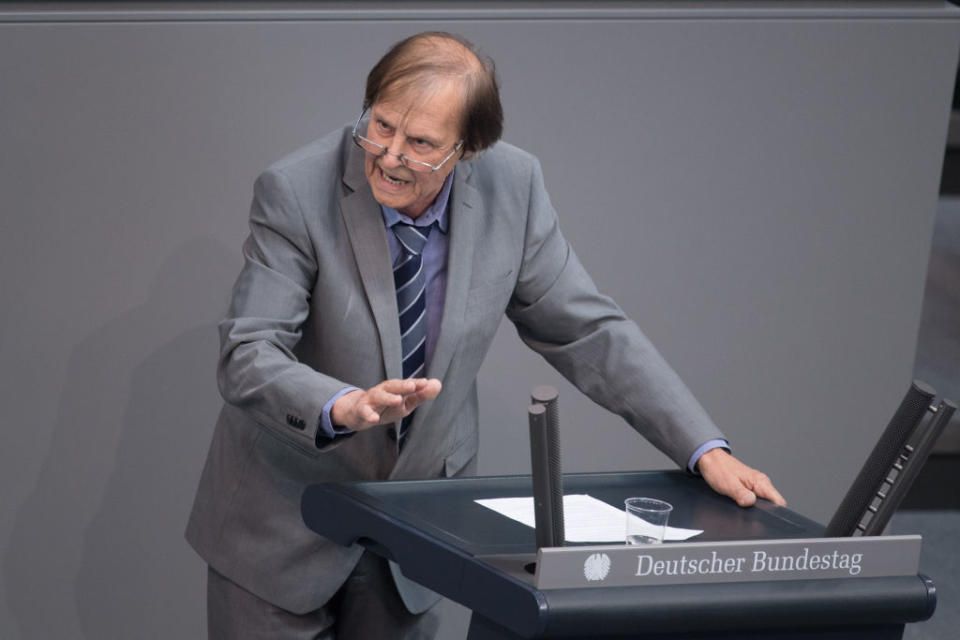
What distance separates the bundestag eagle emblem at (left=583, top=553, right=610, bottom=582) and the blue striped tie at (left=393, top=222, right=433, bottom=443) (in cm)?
66

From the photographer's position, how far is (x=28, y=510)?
10.6 feet

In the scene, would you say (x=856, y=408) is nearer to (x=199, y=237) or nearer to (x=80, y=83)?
(x=199, y=237)

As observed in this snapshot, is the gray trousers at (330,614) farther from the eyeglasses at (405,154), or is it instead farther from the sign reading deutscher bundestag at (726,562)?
the sign reading deutscher bundestag at (726,562)

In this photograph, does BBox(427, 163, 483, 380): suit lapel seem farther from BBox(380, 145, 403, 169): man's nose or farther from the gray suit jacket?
BBox(380, 145, 403, 169): man's nose

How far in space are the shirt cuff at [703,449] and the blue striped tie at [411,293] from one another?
1.53 ft

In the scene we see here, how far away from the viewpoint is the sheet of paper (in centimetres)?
184

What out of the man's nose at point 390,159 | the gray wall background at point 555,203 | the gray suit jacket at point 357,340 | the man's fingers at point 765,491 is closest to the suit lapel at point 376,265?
the gray suit jacket at point 357,340

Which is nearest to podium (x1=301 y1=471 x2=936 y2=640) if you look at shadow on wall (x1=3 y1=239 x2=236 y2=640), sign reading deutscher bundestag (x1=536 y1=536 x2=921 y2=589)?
sign reading deutscher bundestag (x1=536 y1=536 x2=921 y2=589)

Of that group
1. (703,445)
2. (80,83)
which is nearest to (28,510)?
(80,83)

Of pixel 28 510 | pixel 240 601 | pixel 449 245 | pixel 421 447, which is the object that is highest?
pixel 449 245

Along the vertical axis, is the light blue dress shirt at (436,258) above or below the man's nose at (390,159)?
below

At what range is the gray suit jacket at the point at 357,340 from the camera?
2090 millimetres

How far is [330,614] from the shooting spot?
92.1 inches

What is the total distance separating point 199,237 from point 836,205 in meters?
1.60
